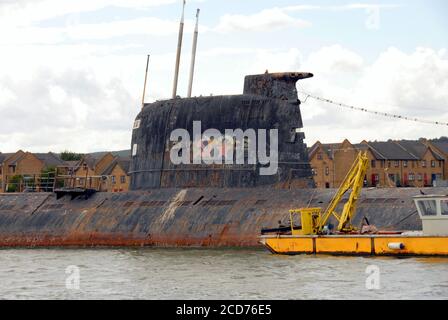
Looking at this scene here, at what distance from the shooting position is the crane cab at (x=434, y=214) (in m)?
28.7

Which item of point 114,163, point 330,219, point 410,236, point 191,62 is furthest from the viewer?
point 114,163

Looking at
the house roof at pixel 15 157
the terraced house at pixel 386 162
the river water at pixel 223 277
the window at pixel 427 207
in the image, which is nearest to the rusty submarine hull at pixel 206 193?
the window at pixel 427 207

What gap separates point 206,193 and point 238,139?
8.92 ft

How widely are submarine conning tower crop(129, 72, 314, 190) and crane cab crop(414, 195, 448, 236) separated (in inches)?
316

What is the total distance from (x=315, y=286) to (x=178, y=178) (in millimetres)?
15927

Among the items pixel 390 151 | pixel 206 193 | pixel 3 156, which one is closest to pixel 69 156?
pixel 3 156

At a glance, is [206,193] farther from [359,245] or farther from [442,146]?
[442,146]

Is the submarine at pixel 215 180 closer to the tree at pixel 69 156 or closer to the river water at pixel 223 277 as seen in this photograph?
the river water at pixel 223 277

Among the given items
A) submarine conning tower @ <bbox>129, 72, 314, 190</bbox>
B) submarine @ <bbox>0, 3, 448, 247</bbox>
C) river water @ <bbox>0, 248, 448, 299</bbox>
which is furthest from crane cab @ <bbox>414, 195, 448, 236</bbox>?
submarine conning tower @ <bbox>129, 72, 314, 190</bbox>

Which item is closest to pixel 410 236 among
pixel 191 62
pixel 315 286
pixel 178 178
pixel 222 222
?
pixel 315 286

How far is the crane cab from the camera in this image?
2870 centimetres
